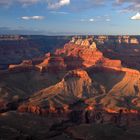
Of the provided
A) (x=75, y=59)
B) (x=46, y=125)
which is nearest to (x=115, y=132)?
(x=46, y=125)

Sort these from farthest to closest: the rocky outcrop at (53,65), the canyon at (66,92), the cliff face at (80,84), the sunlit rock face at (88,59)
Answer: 1. the sunlit rock face at (88,59)
2. the rocky outcrop at (53,65)
3. the cliff face at (80,84)
4. the canyon at (66,92)

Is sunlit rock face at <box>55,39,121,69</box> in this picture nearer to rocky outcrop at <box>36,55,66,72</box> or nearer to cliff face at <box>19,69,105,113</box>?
rocky outcrop at <box>36,55,66,72</box>

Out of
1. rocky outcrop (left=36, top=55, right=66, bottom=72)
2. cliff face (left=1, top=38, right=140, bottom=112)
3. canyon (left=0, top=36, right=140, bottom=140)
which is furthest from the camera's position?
rocky outcrop (left=36, top=55, right=66, bottom=72)

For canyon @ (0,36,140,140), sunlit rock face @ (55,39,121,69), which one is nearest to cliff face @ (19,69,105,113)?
canyon @ (0,36,140,140)

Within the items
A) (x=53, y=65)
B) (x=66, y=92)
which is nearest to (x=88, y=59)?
(x=53, y=65)

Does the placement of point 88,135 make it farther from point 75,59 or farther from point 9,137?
point 75,59

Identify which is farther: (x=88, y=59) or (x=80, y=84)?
(x=88, y=59)

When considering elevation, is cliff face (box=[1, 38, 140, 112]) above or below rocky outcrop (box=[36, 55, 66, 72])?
below

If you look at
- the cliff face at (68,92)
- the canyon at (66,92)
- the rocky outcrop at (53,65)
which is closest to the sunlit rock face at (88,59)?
the canyon at (66,92)

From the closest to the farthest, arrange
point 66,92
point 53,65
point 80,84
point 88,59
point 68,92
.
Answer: point 66,92 < point 68,92 < point 80,84 < point 53,65 < point 88,59

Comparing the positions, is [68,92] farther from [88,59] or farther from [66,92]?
[88,59]

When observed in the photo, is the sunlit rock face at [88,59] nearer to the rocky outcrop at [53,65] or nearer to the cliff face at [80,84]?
the cliff face at [80,84]

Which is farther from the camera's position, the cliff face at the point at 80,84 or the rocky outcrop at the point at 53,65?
the rocky outcrop at the point at 53,65

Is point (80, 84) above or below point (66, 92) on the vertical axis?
above
